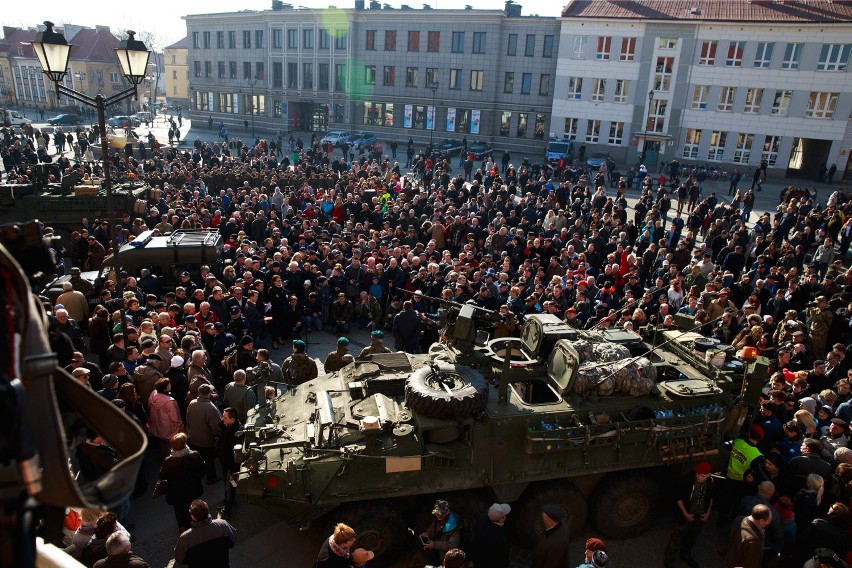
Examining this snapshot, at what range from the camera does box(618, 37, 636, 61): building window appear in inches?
1649

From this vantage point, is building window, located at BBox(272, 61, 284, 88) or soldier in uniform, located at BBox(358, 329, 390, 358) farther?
building window, located at BBox(272, 61, 284, 88)

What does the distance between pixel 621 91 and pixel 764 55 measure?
29.2 feet

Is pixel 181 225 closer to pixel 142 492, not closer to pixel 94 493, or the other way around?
pixel 142 492

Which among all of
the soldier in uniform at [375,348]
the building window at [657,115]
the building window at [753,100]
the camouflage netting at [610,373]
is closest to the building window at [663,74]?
the building window at [657,115]

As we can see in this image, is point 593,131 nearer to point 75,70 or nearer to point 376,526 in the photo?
point 376,526

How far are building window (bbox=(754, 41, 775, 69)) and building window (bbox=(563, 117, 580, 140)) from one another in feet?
39.5

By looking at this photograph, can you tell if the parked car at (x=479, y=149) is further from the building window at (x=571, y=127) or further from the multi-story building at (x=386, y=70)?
the building window at (x=571, y=127)

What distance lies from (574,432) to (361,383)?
9.50 feet

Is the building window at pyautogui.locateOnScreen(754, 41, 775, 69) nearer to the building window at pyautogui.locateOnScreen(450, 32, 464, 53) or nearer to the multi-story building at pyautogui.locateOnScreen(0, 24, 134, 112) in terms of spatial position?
the building window at pyautogui.locateOnScreen(450, 32, 464, 53)

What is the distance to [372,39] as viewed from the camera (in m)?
51.4

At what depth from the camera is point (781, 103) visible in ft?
129

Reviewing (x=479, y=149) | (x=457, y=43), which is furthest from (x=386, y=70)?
(x=479, y=149)

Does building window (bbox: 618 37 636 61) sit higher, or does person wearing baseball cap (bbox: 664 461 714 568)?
building window (bbox: 618 37 636 61)

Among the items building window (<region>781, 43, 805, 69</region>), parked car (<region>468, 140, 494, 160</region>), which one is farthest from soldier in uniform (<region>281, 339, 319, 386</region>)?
building window (<region>781, 43, 805, 69</region>)
